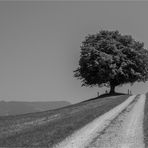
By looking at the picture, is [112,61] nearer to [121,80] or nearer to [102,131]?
[121,80]

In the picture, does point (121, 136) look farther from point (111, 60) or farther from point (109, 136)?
point (111, 60)

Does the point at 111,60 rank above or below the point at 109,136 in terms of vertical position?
above

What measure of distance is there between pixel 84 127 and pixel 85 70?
53.6 metres

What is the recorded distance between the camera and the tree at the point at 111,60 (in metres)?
76.4

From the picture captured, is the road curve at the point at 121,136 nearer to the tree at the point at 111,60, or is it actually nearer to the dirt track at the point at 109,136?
the dirt track at the point at 109,136

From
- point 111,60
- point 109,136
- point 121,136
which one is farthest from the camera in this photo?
point 111,60

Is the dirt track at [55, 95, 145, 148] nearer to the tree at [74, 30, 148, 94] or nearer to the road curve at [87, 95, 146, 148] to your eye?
the road curve at [87, 95, 146, 148]

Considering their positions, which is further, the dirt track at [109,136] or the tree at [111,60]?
the tree at [111,60]

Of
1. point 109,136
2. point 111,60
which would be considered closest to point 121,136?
point 109,136

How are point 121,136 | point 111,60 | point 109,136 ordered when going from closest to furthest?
1. point 121,136
2. point 109,136
3. point 111,60

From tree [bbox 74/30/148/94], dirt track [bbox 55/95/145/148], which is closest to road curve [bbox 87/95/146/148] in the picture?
dirt track [bbox 55/95/145/148]

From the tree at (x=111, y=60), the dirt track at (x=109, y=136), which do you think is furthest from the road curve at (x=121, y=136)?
the tree at (x=111, y=60)

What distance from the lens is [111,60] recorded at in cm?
7581

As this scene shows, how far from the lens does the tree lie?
76375 mm
